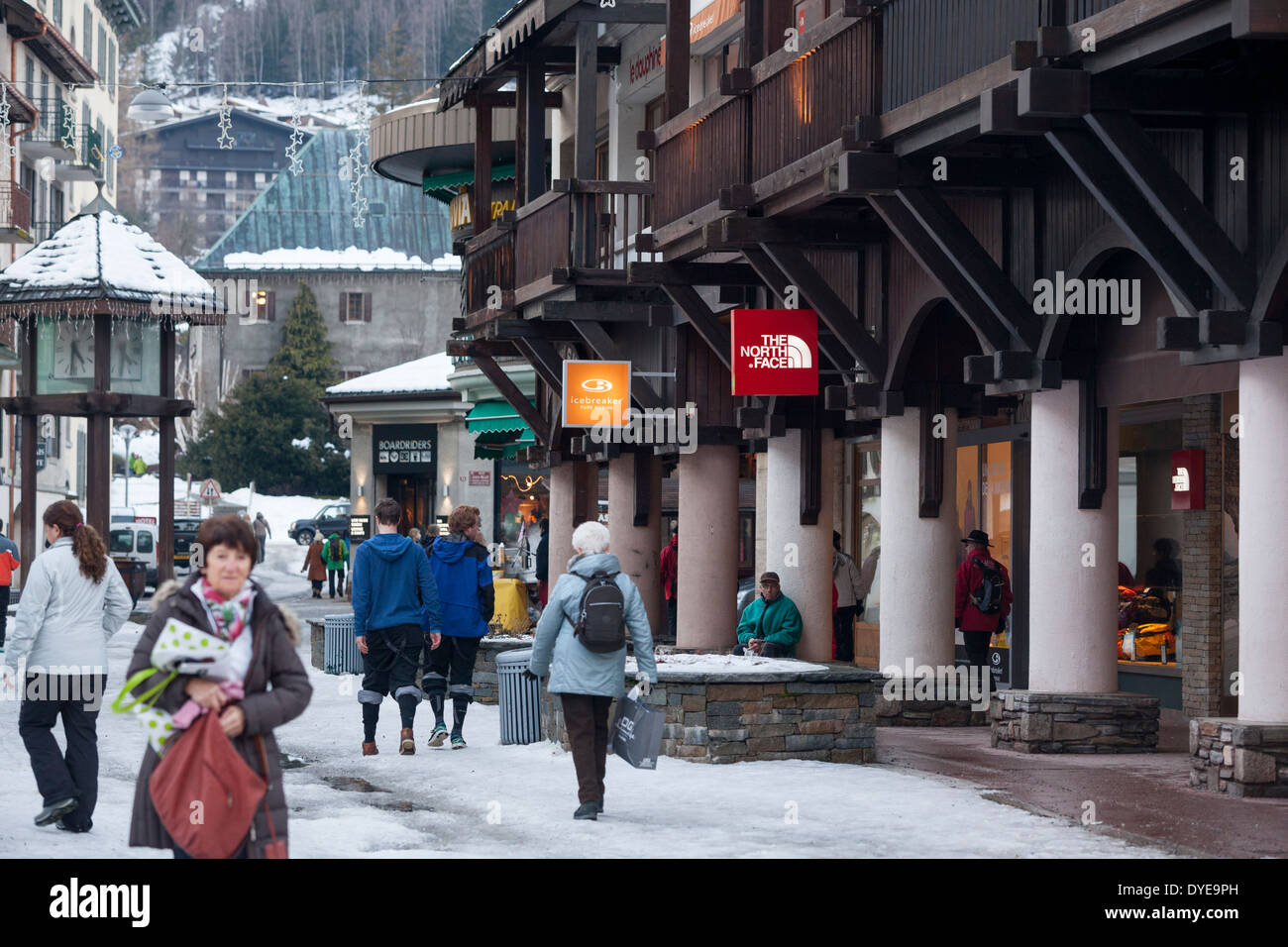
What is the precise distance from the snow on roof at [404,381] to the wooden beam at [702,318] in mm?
29044

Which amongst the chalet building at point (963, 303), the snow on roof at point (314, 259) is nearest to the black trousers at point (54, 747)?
the chalet building at point (963, 303)

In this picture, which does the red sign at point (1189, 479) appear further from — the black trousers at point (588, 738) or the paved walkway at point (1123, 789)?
the black trousers at point (588, 738)

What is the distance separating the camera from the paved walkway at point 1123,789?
10.6m

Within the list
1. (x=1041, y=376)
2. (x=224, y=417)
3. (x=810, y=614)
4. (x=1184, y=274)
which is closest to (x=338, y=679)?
(x=810, y=614)

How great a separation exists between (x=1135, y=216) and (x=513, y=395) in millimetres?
16081

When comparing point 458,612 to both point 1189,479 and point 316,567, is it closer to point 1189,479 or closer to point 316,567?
point 1189,479

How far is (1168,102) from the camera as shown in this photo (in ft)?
38.5

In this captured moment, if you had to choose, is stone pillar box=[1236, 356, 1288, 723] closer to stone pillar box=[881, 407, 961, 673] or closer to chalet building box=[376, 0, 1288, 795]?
chalet building box=[376, 0, 1288, 795]

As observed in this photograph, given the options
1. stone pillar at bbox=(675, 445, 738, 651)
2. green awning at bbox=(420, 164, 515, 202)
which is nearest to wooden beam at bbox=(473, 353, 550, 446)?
green awning at bbox=(420, 164, 515, 202)

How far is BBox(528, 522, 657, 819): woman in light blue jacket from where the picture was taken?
1157cm

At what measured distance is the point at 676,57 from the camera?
1961 cm

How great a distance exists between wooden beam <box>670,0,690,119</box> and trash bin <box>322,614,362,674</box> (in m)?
6.67

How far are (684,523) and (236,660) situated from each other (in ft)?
50.4

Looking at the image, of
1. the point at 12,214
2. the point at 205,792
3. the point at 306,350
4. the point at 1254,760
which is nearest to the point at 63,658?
the point at 205,792
